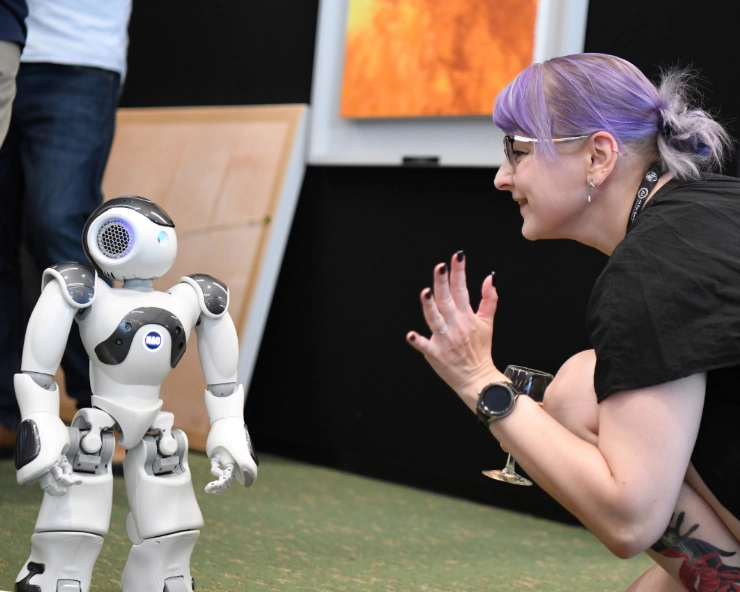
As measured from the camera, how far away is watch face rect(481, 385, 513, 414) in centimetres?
136

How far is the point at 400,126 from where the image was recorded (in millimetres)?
3598

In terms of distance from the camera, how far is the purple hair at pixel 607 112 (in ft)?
4.90

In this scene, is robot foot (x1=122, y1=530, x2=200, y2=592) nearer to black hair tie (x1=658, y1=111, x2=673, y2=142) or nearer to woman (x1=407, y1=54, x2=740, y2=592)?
woman (x1=407, y1=54, x2=740, y2=592)

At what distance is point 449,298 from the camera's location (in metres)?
1.38

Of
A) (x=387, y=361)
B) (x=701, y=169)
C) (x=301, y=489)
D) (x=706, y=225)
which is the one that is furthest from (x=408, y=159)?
(x=706, y=225)

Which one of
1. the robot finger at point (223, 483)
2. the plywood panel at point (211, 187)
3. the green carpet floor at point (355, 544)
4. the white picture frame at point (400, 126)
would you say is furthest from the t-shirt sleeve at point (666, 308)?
the plywood panel at point (211, 187)

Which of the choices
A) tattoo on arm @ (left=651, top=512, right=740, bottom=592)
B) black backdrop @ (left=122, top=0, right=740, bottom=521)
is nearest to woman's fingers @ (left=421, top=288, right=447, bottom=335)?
tattoo on arm @ (left=651, top=512, right=740, bottom=592)

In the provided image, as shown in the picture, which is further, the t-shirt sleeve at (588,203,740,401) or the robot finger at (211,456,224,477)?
the robot finger at (211,456,224,477)

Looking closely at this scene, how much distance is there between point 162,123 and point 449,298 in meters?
3.07

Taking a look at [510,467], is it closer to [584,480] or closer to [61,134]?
[584,480]

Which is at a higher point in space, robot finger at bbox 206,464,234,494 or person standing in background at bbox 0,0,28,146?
person standing in background at bbox 0,0,28,146

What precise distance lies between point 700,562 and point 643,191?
56cm

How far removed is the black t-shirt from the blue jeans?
5.57 ft

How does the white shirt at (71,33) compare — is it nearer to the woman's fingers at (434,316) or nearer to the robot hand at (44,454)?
the robot hand at (44,454)
